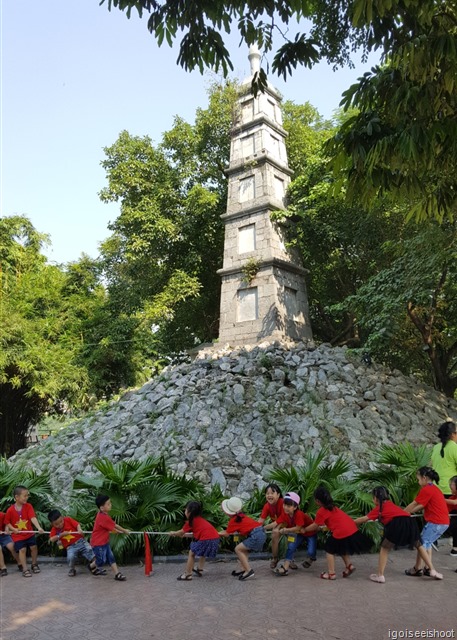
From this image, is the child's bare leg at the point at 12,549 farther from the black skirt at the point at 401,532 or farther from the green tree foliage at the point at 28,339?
the green tree foliage at the point at 28,339

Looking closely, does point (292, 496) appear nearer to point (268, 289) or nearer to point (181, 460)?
point (181, 460)

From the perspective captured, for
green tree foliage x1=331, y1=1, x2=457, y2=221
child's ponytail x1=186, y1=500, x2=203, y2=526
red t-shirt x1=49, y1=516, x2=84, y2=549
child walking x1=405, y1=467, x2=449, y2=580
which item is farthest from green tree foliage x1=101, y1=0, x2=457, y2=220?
red t-shirt x1=49, y1=516, x2=84, y2=549

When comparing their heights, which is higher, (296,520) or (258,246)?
(258,246)

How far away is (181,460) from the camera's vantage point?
10406 mm

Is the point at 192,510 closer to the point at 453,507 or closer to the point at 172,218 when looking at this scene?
the point at 453,507

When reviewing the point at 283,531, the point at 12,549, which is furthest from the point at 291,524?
the point at 12,549

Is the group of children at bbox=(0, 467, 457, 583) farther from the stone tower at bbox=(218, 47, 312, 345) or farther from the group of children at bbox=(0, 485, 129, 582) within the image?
the stone tower at bbox=(218, 47, 312, 345)

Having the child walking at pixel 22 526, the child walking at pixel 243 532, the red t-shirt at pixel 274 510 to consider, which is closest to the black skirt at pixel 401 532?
the red t-shirt at pixel 274 510

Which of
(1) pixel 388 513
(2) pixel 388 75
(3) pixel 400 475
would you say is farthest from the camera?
(3) pixel 400 475

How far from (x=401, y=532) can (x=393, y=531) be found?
0.09 meters

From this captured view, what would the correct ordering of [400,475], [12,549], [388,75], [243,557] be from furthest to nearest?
[400,475], [12,549], [243,557], [388,75]

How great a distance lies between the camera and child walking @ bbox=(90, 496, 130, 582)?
6.30 meters

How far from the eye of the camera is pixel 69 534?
22.2 ft

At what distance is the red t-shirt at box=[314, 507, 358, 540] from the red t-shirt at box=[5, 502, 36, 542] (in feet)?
14.7
